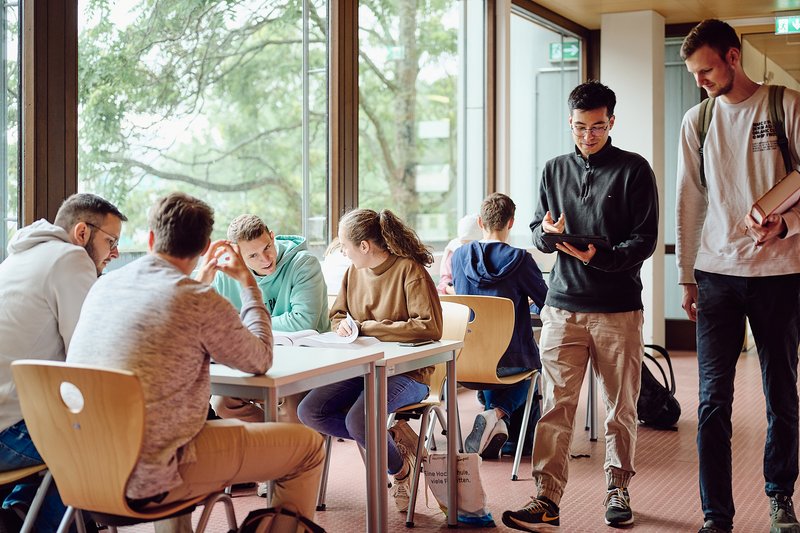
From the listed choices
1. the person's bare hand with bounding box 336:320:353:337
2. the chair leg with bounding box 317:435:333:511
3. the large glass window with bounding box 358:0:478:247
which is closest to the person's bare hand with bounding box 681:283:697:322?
the person's bare hand with bounding box 336:320:353:337

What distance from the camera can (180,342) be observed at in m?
2.26

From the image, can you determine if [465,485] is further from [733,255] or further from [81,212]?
[81,212]

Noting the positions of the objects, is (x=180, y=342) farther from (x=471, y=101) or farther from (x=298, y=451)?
(x=471, y=101)

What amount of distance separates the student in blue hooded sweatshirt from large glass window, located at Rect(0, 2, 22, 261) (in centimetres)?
214

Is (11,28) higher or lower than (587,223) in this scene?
higher

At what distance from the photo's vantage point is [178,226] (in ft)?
7.89

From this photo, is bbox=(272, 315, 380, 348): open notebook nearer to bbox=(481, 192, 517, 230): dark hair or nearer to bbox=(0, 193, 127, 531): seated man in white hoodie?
bbox=(0, 193, 127, 531): seated man in white hoodie

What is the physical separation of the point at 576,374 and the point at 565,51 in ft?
19.6

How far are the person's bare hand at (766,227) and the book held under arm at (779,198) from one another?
0.6 inches

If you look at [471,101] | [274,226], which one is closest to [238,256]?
[274,226]

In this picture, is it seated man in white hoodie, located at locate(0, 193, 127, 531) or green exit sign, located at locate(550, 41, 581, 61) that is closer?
seated man in white hoodie, located at locate(0, 193, 127, 531)

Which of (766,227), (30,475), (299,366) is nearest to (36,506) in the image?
(30,475)

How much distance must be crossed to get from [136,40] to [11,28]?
911 millimetres

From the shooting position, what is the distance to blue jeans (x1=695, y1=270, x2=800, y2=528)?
300cm
